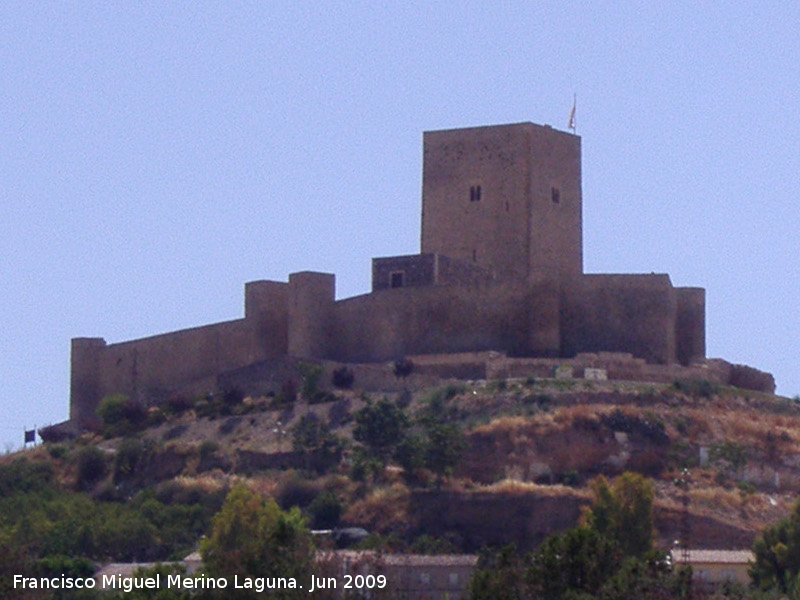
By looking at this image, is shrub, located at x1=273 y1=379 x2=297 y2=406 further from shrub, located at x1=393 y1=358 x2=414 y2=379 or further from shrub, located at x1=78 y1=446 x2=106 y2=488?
shrub, located at x1=78 y1=446 x2=106 y2=488

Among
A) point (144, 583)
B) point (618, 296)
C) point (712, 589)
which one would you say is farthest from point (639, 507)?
point (618, 296)

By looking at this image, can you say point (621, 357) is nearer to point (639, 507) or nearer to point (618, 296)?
point (618, 296)

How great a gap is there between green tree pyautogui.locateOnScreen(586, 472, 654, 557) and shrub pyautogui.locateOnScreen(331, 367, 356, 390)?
9791 mm

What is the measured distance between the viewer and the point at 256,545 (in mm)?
34875

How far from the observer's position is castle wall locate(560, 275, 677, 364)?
51625 mm

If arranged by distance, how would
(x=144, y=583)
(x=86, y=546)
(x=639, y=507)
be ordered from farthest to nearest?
(x=86, y=546) → (x=639, y=507) → (x=144, y=583)

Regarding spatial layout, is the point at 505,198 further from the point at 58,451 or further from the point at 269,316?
the point at 58,451

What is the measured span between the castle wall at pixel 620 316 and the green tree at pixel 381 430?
5.71 meters

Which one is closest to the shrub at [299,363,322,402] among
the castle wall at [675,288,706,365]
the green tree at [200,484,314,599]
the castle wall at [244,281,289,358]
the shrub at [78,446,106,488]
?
the castle wall at [244,281,289,358]

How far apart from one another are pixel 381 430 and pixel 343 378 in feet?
11.6

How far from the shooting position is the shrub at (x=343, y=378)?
50625 mm

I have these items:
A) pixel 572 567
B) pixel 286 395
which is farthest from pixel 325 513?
pixel 572 567

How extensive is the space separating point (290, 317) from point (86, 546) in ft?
32.4

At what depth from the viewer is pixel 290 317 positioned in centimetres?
5291
